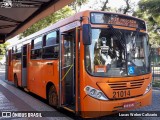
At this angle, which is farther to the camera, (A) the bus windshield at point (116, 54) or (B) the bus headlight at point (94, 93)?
(A) the bus windshield at point (116, 54)

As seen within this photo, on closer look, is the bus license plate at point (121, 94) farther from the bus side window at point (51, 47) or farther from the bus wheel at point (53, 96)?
the bus side window at point (51, 47)

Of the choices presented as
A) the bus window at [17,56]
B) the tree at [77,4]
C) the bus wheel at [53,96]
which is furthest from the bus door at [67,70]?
the tree at [77,4]

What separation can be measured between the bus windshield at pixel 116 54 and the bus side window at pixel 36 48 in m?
3.84

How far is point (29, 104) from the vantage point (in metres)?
9.50

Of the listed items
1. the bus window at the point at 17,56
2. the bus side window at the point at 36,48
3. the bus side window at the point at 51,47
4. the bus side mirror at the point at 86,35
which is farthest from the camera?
the bus window at the point at 17,56

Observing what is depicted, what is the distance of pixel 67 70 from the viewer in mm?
7441

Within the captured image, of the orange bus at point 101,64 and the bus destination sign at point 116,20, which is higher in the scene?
the bus destination sign at point 116,20

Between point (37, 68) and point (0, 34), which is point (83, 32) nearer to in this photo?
point (37, 68)

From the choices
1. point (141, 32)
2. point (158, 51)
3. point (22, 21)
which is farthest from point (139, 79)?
point (22, 21)

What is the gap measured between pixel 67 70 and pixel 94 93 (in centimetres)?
147

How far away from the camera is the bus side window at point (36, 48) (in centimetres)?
990

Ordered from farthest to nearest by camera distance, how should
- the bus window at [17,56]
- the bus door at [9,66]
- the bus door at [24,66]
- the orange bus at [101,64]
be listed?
the bus door at [9,66], the bus window at [17,56], the bus door at [24,66], the orange bus at [101,64]

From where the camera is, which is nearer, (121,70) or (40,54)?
(121,70)

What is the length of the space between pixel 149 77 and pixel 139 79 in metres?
0.45
